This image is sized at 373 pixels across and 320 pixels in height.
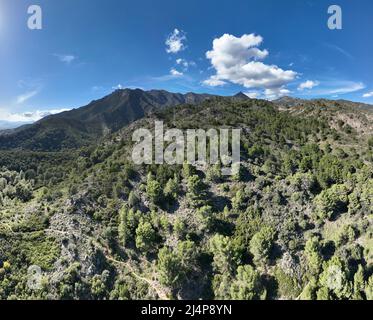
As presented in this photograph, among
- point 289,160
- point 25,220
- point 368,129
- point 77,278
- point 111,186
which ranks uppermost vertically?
point 368,129

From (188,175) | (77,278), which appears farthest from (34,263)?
(188,175)

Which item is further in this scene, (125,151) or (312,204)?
(125,151)

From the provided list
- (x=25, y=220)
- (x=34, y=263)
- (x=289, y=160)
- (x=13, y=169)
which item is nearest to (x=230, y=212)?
(x=289, y=160)

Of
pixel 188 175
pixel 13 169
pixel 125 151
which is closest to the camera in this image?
pixel 188 175

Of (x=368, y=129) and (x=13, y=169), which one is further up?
(x=368, y=129)
